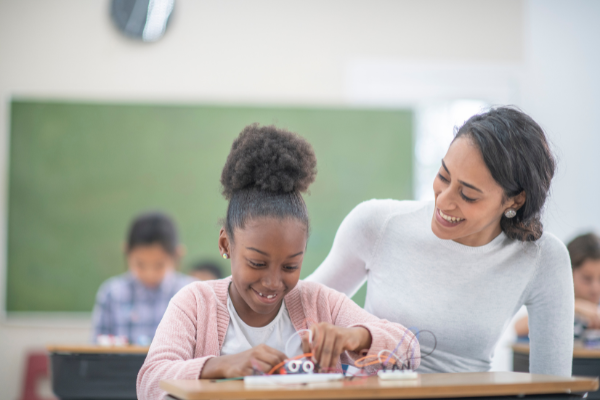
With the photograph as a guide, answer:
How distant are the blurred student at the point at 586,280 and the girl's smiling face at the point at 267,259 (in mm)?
2360

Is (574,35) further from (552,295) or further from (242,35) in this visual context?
(552,295)

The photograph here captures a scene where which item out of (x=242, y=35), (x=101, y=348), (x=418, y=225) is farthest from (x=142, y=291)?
(x=418, y=225)

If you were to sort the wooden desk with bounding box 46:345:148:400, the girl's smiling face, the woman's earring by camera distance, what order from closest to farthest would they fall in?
1. the girl's smiling face
2. the woman's earring
3. the wooden desk with bounding box 46:345:148:400

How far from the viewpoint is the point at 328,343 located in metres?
1.14

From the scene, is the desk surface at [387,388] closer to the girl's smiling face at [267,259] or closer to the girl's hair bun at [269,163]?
the girl's smiling face at [267,259]

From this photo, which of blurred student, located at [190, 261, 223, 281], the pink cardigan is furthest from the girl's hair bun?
blurred student, located at [190, 261, 223, 281]

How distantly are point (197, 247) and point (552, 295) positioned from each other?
2977mm

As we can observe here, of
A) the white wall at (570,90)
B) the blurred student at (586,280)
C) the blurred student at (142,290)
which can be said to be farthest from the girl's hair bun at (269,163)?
the white wall at (570,90)

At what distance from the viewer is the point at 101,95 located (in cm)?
426

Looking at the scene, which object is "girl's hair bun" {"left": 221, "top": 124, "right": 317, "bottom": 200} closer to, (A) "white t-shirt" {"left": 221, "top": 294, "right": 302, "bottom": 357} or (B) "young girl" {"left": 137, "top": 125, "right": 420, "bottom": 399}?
(B) "young girl" {"left": 137, "top": 125, "right": 420, "bottom": 399}

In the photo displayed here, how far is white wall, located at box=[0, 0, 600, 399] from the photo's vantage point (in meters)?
4.23

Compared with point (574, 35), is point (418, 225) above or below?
below

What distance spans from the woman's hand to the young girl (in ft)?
0.07

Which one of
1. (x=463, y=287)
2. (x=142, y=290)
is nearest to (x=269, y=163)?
(x=463, y=287)
